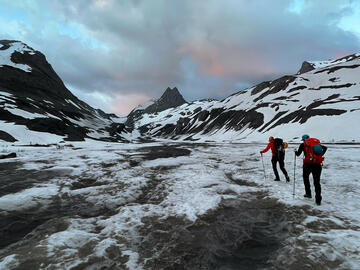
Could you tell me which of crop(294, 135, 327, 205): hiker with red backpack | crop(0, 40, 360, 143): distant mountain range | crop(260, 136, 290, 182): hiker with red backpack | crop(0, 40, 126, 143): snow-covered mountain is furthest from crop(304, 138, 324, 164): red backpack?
crop(0, 40, 126, 143): snow-covered mountain

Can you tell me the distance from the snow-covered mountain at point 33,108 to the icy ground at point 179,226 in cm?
4216

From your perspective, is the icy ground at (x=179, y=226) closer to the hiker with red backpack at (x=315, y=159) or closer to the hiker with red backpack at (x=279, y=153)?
the hiker with red backpack at (x=279, y=153)

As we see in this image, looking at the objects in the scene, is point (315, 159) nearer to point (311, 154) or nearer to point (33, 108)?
point (311, 154)

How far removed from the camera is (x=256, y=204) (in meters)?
9.64

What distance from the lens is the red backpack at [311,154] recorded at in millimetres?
9102

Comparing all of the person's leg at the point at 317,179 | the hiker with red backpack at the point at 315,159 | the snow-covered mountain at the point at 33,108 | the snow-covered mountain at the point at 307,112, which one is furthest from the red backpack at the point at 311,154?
the snow-covered mountain at the point at 33,108

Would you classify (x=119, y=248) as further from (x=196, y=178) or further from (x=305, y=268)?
(x=196, y=178)

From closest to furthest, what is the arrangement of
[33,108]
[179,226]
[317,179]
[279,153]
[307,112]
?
1. [179,226]
2. [317,179]
3. [279,153]
4. [307,112]
5. [33,108]

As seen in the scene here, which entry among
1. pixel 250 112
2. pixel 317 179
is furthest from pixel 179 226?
pixel 250 112

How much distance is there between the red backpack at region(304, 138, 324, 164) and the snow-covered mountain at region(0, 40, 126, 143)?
50000 mm

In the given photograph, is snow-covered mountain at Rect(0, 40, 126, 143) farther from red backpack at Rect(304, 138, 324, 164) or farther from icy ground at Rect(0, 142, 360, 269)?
red backpack at Rect(304, 138, 324, 164)

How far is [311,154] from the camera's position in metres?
9.27

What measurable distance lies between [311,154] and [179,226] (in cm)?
629

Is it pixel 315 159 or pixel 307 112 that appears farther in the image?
pixel 307 112
